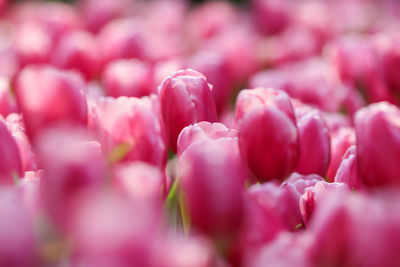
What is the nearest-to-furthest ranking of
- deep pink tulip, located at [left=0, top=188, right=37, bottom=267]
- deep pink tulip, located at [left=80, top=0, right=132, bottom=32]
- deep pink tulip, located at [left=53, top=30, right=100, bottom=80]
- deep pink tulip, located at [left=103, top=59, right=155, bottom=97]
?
deep pink tulip, located at [left=0, top=188, right=37, bottom=267] → deep pink tulip, located at [left=103, top=59, right=155, bottom=97] → deep pink tulip, located at [left=53, top=30, right=100, bottom=80] → deep pink tulip, located at [left=80, top=0, right=132, bottom=32]

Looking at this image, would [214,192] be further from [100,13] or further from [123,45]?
[100,13]

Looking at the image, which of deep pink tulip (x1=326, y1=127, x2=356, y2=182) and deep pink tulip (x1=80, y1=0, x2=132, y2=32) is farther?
deep pink tulip (x1=80, y1=0, x2=132, y2=32)

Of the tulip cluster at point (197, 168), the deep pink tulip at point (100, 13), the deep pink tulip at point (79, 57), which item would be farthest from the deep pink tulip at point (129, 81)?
the deep pink tulip at point (100, 13)

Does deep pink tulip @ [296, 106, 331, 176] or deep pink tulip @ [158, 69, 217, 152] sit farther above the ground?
deep pink tulip @ [158, 69, 217, 152]

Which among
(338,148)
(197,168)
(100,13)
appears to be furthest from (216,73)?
(100,13)

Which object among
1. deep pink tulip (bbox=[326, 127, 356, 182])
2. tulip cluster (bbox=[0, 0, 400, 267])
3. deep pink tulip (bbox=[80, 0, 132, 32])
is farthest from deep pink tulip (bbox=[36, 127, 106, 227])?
deep pink tulip (bbox=[80, 0, 132, 32])

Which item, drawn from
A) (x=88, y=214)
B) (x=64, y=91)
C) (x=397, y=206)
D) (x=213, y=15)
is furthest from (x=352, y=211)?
(x=213, y=15)

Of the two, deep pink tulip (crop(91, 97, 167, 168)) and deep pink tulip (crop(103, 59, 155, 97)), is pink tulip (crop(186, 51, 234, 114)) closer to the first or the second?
deep pink tulip (crop(103, 59, 155, 97))

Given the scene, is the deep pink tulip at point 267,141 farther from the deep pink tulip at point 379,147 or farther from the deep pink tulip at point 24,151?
the deep pink tulip at point 24,151
